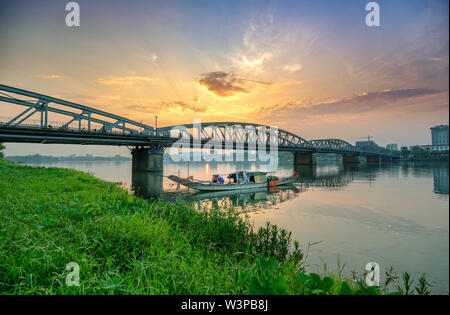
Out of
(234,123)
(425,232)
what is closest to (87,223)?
(425,232)

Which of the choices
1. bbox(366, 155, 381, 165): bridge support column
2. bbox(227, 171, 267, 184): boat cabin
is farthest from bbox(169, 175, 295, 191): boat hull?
bbox(366, 155, 381, 165): bridge support column

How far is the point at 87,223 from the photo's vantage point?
17.6ft

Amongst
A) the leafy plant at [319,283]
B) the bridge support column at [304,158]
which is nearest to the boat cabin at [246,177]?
the leafy plant at [319,283]

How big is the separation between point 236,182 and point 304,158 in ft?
243

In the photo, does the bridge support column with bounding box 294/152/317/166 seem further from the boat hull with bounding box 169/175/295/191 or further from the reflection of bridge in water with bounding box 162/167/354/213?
the boat hull with bounding box 169/175/295/191

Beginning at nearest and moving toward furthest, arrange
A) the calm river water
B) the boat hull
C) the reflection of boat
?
the calm river water → the boat hull → the reflection of boat

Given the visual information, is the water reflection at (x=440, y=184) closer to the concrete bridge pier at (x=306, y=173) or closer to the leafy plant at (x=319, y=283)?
the concrete bridge pier at (x=306, y=173)

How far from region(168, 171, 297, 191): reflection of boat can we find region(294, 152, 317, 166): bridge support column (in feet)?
200

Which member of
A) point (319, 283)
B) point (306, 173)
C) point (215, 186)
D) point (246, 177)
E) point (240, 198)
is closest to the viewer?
point (319, 283)

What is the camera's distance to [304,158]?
94125 millimetres

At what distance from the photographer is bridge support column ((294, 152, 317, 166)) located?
88.4m

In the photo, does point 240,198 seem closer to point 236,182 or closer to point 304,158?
point 236,182

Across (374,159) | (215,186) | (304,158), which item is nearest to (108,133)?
(215,186)
